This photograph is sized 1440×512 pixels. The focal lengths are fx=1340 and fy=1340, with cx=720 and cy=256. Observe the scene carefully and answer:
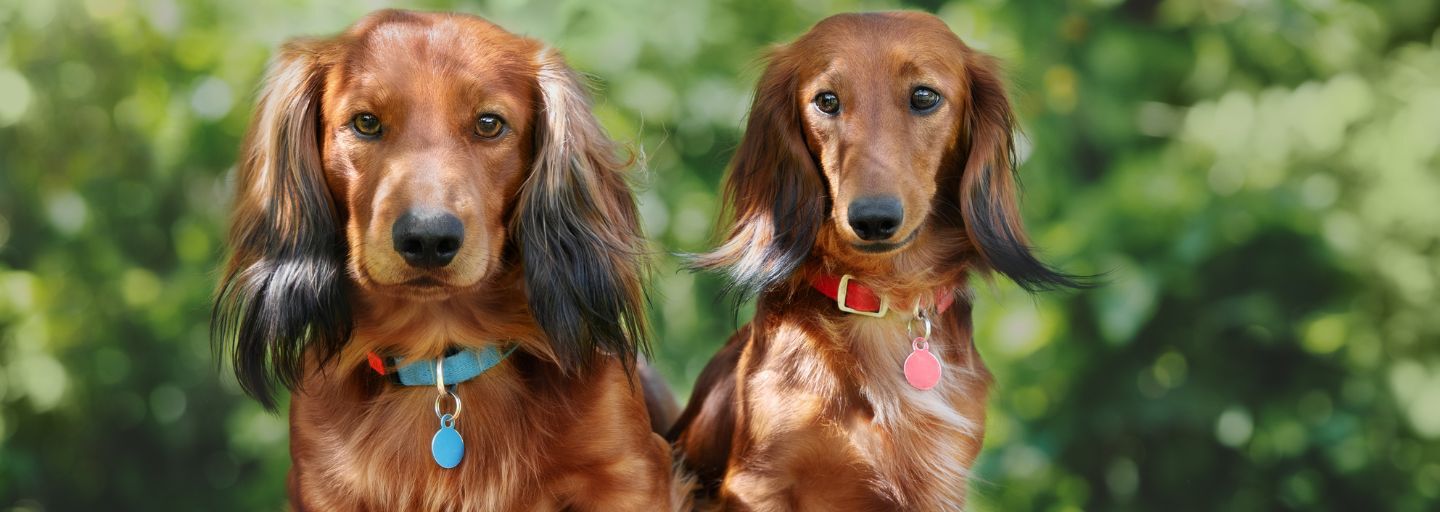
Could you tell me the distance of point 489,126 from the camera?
262 cm

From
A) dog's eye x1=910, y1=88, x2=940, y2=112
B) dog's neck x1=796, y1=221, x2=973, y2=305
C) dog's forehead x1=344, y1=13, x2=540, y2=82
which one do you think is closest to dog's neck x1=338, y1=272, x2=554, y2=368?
dog's forehead x1=344, y1=13, x2=540, y2=82

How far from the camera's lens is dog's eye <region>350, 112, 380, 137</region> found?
101 inches

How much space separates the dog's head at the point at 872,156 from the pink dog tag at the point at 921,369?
0.23 meters

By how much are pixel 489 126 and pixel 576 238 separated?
0.92 feet

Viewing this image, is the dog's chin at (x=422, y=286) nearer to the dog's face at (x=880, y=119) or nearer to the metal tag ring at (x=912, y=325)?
the dog's face at (x=880, y=119)

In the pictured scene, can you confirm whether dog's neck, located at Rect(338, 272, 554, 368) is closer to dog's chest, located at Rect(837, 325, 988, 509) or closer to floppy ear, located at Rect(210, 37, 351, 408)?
floppy ear, located at Rect(210, 37, 351, 408)

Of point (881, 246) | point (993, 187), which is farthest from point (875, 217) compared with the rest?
point (993, 187)

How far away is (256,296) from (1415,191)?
3759 millimetres

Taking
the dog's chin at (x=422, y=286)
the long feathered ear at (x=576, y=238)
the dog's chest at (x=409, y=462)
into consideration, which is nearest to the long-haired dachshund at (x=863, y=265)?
the long feathered ear at (x=576, y=238)

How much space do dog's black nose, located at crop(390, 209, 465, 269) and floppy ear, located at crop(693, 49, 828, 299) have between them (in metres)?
0.72

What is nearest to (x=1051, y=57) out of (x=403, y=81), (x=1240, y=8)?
(x=1240, y=8)

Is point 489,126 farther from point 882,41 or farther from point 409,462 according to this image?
point 882,41

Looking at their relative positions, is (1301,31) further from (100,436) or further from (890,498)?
(100,436)

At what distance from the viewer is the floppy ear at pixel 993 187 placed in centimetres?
291
